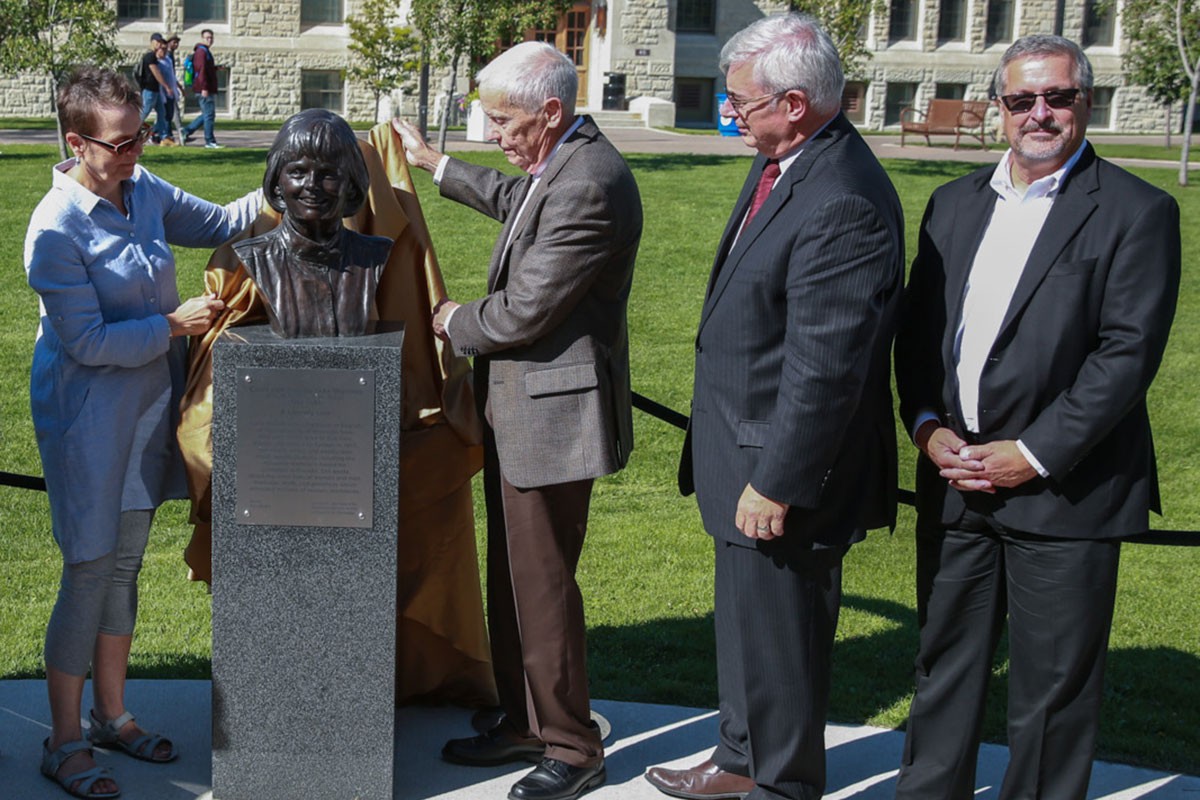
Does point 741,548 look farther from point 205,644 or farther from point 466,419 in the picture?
point 205,644

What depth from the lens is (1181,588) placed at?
6398mm

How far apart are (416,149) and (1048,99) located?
1978mm

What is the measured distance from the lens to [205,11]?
30.3m

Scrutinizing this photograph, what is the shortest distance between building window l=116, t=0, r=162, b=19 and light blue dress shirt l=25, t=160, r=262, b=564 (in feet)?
91.8

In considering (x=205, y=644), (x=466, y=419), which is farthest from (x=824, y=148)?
(x=205, y=644)

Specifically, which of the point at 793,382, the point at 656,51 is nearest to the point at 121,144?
the point at 793,382

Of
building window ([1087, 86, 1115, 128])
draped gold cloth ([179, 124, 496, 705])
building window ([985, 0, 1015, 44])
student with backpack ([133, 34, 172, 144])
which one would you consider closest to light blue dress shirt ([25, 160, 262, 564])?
draped gold cloth ([179, 124, 496, 705])

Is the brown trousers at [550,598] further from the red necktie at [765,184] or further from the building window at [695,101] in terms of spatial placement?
the building window at [695,101]

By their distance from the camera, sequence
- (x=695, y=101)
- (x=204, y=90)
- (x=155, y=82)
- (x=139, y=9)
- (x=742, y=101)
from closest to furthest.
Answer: (x=742, y=101) < (x=155, y=82) < (x=204, y=90) < (x=139, y=9) < (x=695, y=101)

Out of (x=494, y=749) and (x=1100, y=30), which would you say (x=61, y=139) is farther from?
(x=1100, y=30)

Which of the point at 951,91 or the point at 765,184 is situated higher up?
the point at 951,91

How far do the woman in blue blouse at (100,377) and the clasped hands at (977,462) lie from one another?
206cm

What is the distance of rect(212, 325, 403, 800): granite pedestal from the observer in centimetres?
388

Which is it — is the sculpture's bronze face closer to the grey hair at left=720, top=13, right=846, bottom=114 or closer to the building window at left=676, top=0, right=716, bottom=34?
the grey hair at left=720, top=13, right=846, bottom=114
